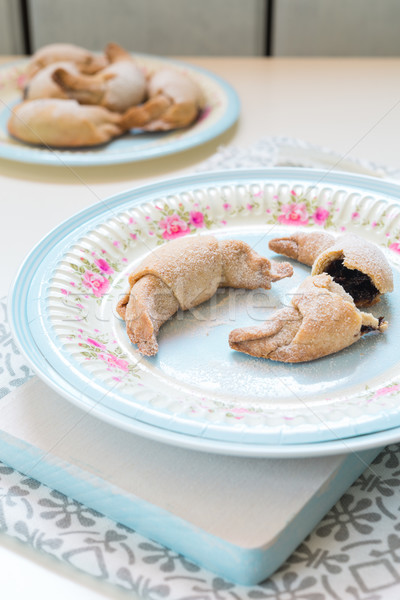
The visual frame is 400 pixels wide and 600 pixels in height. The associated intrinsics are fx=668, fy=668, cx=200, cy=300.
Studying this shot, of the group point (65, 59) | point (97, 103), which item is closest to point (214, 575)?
point (97, 103)

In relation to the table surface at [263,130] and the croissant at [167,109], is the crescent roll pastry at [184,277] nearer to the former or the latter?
the table surface at [263,130]

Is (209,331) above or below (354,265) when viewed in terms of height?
below

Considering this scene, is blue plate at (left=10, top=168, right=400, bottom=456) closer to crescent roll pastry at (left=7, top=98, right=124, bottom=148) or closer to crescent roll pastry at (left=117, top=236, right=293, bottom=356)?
crescent roll pastry at (left=117, top=236, right=293, bottom=356)

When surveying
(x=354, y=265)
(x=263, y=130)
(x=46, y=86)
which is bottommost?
(x=46, y=86)

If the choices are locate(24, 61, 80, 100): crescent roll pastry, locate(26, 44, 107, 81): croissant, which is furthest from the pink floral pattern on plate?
locate(26, 44, 107, 81): croissant

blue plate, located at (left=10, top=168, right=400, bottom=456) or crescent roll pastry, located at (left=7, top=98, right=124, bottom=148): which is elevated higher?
blue plate, located at (left=10, top=168, right=400, bottom=456)

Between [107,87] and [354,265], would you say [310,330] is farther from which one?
[107,87]

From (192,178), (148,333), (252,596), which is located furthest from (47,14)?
(252,596)
